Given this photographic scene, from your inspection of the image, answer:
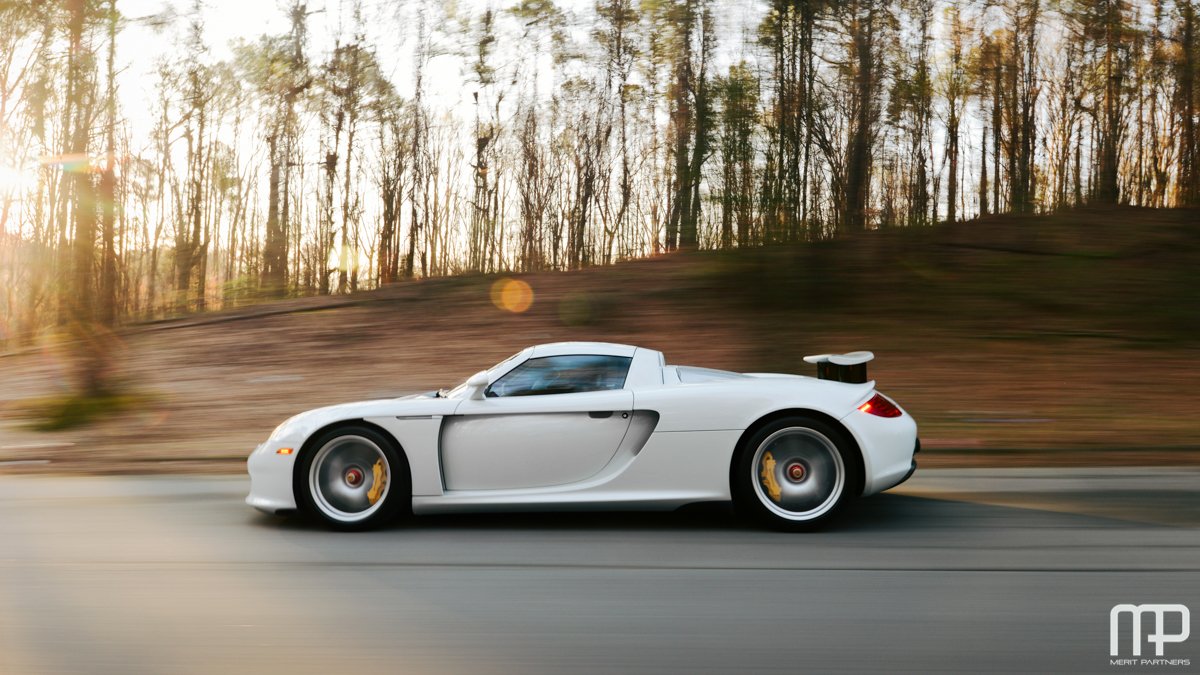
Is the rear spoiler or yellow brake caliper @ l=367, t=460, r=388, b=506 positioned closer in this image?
yellow brake caliper @ l=367, t=460, r=388, b=506

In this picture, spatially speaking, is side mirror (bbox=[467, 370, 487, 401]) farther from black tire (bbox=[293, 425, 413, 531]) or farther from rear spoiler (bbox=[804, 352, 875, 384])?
rear spoiler (bbox=[804, 352, 875, 384])

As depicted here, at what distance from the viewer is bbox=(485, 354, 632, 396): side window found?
5.00 metres

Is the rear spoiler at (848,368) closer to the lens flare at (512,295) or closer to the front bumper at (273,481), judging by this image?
the front bumper at (273,481)

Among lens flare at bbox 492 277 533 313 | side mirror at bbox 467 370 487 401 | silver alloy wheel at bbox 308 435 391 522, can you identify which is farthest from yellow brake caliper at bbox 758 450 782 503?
lens flare at bbox 492 277 533 313

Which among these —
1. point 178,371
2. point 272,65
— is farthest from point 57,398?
point 272,65

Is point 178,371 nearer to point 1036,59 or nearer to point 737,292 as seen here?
point 737,292

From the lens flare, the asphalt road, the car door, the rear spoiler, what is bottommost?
the asphalt road

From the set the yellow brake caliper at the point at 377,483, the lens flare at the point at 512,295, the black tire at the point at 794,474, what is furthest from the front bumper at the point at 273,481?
the lens flare at the point at 512,295

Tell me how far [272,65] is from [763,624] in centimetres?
2114

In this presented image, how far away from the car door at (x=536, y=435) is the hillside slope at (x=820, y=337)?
3.51 meters

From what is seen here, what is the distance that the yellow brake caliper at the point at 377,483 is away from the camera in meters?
5.05

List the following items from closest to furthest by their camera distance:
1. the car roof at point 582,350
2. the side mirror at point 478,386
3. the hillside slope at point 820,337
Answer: the side mirror at point 478,386 < the car roof at point 582,350 < the hillside slope at point 820,337

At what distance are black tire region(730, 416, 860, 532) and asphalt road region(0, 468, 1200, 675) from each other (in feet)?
0.40

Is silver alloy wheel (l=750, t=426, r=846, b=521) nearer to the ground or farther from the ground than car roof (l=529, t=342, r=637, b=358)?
nearer to the ground
